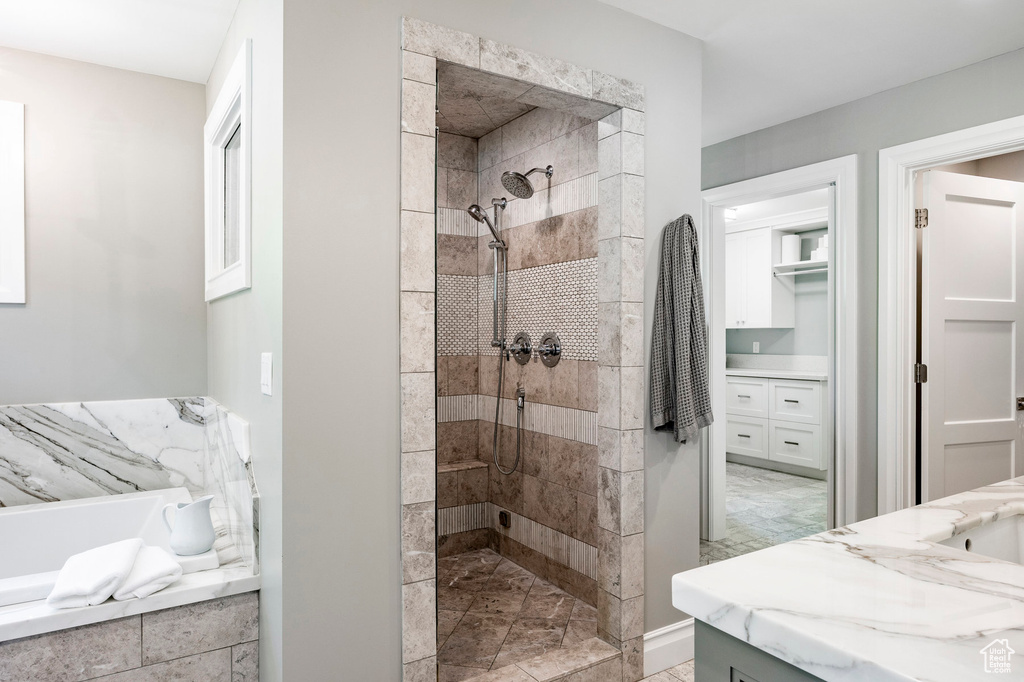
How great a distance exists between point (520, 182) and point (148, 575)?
88.1 inches

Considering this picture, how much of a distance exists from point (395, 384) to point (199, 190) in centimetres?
183

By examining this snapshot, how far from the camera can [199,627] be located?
1821 mm

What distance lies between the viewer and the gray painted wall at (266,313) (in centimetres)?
167

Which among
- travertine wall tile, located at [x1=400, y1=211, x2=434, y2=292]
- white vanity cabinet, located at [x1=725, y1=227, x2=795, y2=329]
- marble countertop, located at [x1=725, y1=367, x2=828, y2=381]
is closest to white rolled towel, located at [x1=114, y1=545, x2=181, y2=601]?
travertine wall tile, located at [x1=400, y1=211, x2=434, y2=292]

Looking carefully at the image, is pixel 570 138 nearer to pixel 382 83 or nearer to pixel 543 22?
pixel 543 22

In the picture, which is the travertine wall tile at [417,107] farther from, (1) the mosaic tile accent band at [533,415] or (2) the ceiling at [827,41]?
(1) the mosaic tile accent band at [533,415]

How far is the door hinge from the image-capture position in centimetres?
296

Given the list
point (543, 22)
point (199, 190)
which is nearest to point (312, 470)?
point (543, 22)

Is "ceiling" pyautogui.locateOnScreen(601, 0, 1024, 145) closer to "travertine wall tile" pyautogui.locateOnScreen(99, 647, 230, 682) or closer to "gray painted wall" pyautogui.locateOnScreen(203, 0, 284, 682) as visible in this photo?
"gray painted wall" pyautogui.locateOnScreen(203, 0, 284, 682)

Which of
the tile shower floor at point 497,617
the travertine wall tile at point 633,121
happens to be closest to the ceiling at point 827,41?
the travertine wall tile at point 633,121

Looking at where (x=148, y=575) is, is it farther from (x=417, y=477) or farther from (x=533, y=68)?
(x=533, y=68)

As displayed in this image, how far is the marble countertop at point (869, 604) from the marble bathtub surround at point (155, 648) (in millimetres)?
1541

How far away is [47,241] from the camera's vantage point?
262cm

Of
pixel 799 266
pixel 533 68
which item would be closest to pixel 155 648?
pixel 533 68
